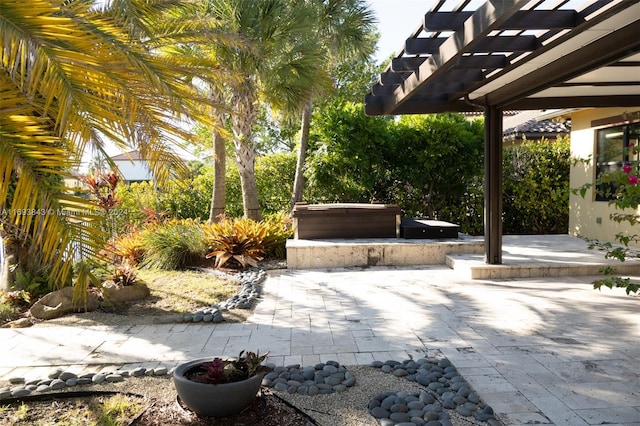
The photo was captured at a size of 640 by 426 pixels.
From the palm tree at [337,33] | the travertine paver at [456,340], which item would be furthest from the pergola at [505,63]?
the palm tree at [337,33]

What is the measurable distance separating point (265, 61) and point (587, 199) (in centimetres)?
738

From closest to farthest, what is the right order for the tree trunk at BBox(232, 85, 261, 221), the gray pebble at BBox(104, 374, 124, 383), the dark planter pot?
1. the dark planter pot
2. the gray pebble at BBox(104, 374, 124, 383)
3. the tree trunk at BBox(232, 85, 261, 221)

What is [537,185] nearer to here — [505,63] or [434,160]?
[434,160]

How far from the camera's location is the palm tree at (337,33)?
468 inches

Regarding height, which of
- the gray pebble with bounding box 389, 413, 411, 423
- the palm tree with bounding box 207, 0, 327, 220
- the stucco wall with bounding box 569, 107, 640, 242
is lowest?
the gray pebble with bounding box 389, 413, 411, 423

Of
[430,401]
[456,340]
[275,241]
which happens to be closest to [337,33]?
[275,241]

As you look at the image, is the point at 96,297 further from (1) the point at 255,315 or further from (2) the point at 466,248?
(2) the point at 466,248

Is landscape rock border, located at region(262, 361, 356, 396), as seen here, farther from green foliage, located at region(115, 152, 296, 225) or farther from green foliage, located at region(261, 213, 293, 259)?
green foliage, located at region(115, 152, 296, 225)

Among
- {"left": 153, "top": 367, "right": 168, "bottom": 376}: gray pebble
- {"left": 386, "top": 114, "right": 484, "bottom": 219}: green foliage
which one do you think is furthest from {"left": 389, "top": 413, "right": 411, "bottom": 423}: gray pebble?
{"left": 386, "top": 114, "right": 484, "bottom": 219}: green foliage

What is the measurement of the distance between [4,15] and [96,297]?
4.15m

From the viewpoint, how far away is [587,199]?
33.7ft

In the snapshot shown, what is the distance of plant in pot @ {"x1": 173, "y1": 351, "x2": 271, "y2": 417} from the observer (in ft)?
8.80

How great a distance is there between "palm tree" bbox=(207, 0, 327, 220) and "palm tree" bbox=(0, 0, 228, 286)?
474cm

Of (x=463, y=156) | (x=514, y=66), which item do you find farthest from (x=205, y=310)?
(x=463, y=156)
